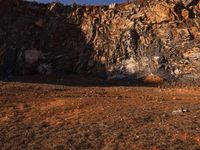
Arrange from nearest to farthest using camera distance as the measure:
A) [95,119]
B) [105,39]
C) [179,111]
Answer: [95,119] < [179,111] < [105,39]

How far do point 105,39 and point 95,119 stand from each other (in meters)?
11.3

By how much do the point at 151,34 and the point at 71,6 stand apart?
15.4 feet

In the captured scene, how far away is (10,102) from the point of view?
11461 mm

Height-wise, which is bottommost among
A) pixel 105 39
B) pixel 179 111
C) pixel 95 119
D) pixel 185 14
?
pixel 95 119

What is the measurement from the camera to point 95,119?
964 cm

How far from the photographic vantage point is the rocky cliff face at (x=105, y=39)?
18.8m

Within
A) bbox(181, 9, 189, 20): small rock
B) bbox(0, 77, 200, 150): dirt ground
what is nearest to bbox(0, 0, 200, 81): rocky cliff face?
bbox(181, 9, 189, 20): small rock

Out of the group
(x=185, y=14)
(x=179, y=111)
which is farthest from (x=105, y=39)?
(x=179, y=111)

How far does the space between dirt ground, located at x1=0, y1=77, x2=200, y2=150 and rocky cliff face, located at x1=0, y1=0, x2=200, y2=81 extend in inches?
193

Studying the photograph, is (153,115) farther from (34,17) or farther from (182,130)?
(34,17)

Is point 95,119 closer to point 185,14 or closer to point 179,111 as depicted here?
point 179,111

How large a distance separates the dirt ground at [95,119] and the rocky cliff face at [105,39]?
193 inches

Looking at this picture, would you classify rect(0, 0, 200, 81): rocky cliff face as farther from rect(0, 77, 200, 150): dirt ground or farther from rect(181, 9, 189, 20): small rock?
rect(0, 77, 200, 150): dirt ground

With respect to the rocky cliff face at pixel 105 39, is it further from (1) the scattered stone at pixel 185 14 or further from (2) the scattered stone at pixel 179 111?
(2) the scattered stone at pixel 179 111
